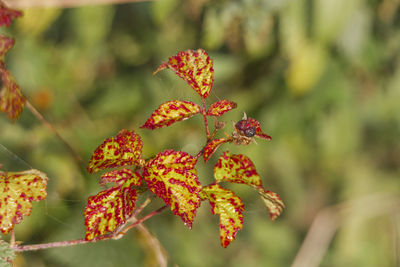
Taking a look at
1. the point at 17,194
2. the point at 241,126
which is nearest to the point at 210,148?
the point at 241,126

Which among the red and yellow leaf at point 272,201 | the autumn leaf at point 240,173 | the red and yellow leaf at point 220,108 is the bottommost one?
the red and yellow leaf at point 272,201

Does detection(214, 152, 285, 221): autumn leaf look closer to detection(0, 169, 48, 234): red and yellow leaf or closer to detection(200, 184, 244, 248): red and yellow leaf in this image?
detection(200, 184, 244, 248): red and yellow leaf

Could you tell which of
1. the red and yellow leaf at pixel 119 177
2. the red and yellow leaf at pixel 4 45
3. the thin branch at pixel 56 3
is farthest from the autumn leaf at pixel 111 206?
the thin branch at pixel 56 3

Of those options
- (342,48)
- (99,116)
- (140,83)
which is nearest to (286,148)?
(342,48)

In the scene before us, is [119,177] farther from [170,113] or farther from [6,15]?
[6,15]

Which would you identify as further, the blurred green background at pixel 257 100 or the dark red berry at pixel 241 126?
the blurred green background at pixel 257 100

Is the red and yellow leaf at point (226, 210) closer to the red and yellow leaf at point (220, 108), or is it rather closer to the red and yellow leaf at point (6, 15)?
the red and yellow leaf at point (220, 108)

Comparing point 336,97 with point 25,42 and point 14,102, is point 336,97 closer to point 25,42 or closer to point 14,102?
point 25,42
